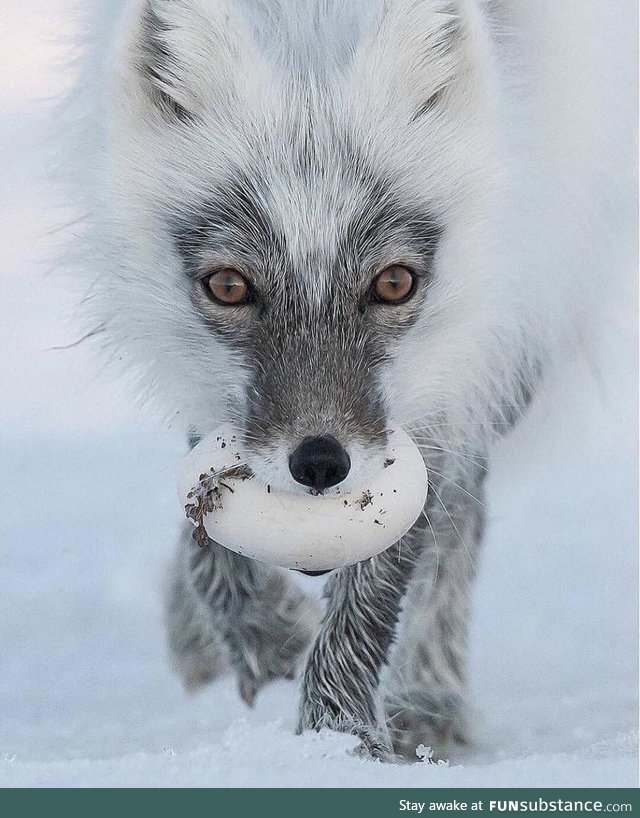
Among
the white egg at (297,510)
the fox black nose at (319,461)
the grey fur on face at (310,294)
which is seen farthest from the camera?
the white egg at (297,510)

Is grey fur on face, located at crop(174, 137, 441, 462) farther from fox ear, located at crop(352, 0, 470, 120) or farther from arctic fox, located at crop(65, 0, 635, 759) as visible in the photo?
fox ear, located at crop(352, 0, 470, 120)

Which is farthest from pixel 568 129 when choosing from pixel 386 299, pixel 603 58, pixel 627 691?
Answer: pixel 627 691

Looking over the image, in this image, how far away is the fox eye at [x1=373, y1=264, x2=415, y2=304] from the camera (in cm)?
350

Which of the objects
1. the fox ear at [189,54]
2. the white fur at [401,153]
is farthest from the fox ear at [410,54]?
the fox ear at [189,54]

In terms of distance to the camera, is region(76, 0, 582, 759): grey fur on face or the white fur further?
the white fur

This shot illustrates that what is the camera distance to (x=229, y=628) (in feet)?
16.7

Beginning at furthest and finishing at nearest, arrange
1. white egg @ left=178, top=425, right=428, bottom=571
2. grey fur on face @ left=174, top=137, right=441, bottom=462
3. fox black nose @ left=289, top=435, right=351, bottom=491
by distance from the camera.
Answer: white egg @ left=178, top=425, right=428, bottom=571
grey fur on face @ left=174, top=137, right=441, bottom=462
fox black nose @ left=289, top=435, right=351, bottom=491

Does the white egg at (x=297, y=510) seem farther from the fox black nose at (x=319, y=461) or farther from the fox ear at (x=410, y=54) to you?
the fox ear at (x=410, y=54)

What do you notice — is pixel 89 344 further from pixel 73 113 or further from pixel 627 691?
pixel 627 691

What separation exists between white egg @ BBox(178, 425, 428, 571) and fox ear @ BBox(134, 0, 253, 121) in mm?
965

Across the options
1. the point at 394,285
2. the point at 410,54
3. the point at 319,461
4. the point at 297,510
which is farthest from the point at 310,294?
the point at 410,54

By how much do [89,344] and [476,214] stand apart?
5.38ft

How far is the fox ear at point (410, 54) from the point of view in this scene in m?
3.53

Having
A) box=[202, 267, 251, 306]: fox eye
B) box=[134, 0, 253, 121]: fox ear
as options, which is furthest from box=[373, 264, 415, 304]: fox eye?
box=[134, 0, 253, 121]: fox ear
